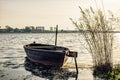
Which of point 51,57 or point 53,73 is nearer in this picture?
point 53,73

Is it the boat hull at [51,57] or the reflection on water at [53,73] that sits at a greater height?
the boat hull at [51,57]

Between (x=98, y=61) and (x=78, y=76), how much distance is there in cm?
223

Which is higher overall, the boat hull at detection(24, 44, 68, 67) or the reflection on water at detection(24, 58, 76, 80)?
the boat hull at detection(24, 44, 68, 67)

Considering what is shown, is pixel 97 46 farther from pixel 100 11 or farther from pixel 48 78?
pixel 48 78

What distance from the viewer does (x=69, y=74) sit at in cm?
2062

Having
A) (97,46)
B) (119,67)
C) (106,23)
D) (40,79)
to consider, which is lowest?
(40,79)

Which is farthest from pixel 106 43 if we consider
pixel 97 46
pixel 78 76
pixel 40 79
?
pixel 40 79

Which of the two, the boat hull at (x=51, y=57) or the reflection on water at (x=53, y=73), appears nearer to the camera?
the reflection on water at (x=53, y=73)

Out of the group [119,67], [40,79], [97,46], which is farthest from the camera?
[40,79]

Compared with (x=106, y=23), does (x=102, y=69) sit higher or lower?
lower

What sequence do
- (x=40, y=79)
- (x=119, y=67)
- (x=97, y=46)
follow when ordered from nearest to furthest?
(x=119, y=67)
(x=97, y=46)
(x=40, y=79)

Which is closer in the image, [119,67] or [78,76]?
[119,67]

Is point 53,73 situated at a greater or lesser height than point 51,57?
lesser

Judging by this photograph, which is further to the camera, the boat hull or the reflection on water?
the boat hull
